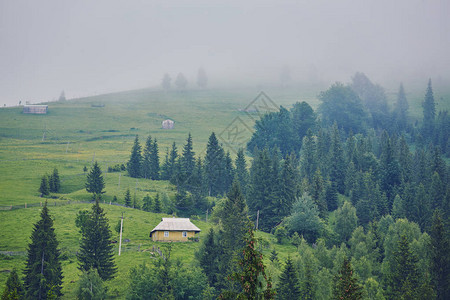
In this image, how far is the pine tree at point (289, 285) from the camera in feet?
180

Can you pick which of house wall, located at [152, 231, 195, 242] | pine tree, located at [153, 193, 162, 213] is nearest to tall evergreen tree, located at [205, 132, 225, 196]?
pine tree, located at [153, 193, 162, 213]

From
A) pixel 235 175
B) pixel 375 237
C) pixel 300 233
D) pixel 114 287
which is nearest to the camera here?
pixel 114 287

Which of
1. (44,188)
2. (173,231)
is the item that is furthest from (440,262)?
(44,188)

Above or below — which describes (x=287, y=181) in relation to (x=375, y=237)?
above

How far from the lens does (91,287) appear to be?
53062 millimetres

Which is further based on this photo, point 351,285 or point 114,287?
point 114,287

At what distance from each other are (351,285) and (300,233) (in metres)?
46.3

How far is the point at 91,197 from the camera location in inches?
3770

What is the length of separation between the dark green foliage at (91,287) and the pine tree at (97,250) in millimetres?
4259

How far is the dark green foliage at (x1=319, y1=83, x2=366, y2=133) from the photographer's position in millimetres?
165000

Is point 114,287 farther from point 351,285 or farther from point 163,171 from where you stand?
point 163,171

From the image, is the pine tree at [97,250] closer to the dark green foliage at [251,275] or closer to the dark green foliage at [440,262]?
the dark green foliage at [251,275]

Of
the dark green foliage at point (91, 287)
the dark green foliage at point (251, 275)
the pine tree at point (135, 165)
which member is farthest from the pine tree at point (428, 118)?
the dark green foliage at point (251, 275)

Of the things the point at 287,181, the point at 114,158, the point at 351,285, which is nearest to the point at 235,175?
the point at 287,181
